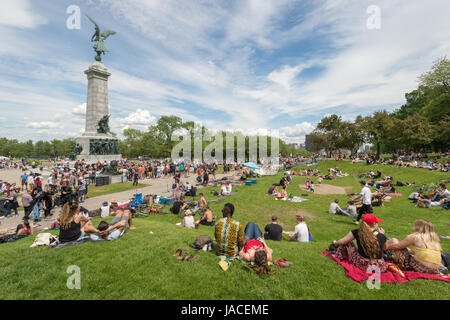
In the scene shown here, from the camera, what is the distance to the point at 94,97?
106 feet

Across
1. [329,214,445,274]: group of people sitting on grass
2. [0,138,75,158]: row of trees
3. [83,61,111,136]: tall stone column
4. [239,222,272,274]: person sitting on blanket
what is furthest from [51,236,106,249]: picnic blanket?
[0,138,75,158]: row of trees

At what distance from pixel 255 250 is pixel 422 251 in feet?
12.1

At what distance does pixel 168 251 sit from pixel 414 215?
13124 mm

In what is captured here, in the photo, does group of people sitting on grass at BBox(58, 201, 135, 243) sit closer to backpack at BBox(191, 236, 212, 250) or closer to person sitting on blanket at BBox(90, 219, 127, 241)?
person sitting on blanket at BBox(90, 219, 127, 241)

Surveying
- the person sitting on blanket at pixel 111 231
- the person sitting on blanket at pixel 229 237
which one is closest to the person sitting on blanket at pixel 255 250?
the person sitting on blanket at pixel 229 237

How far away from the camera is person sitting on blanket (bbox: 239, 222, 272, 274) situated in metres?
4.40

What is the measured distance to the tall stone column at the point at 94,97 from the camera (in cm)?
3222

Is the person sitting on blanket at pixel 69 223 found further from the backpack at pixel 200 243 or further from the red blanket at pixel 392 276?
the red blanket at pixel 392 276

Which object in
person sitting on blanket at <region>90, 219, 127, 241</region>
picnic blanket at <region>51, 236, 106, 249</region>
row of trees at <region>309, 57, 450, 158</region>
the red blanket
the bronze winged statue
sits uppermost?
the bronze winged statue

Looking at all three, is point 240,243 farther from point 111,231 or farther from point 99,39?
point 99,39

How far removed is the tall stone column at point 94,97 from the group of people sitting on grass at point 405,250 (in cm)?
3697

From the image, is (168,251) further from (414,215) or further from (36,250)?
(414,215)

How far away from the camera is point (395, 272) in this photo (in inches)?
169

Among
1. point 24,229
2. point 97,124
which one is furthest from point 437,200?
point 97,124
